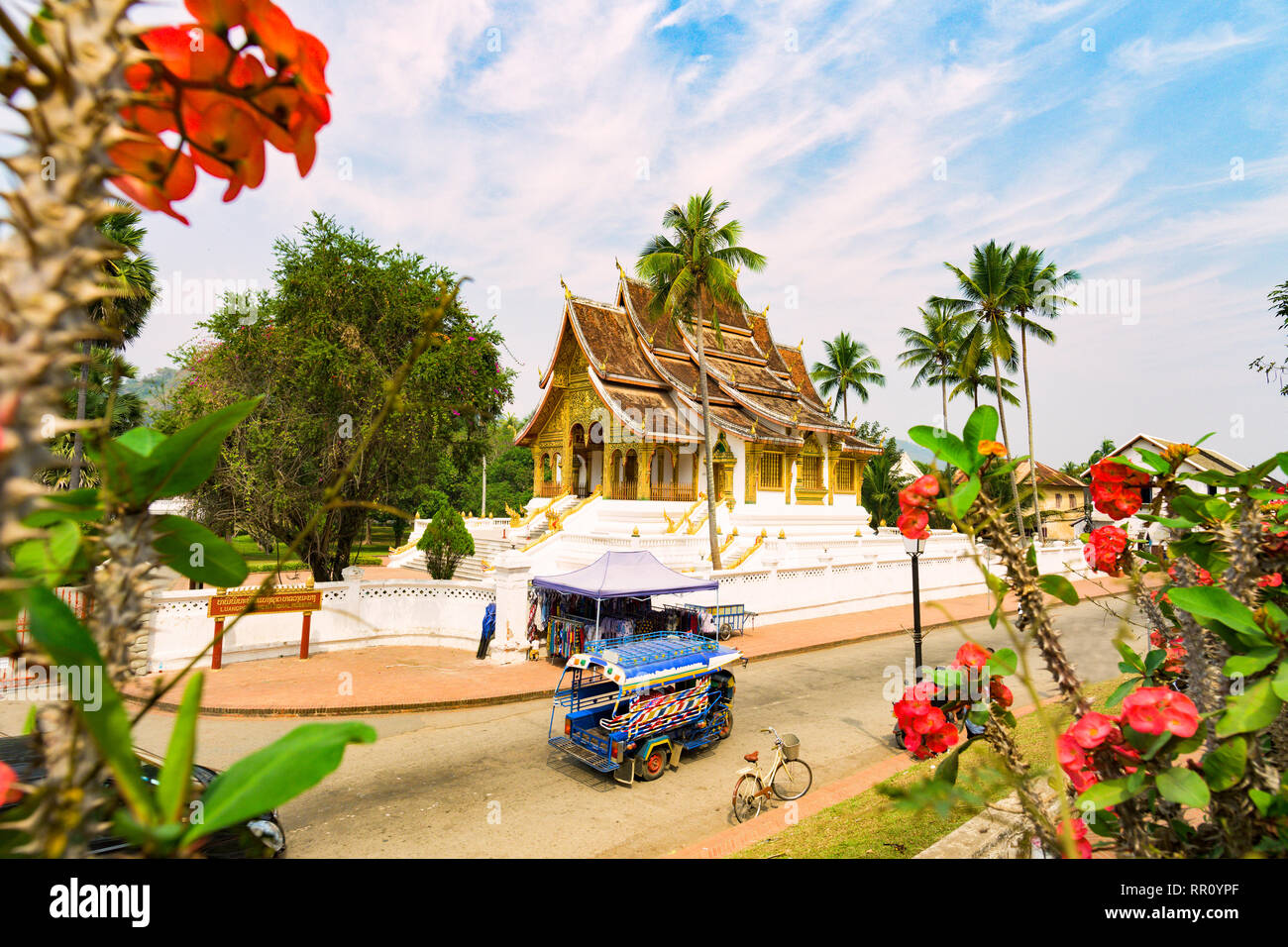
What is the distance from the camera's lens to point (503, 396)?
1723 centimetres

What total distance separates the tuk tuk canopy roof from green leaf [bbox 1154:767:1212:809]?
9.38 metres

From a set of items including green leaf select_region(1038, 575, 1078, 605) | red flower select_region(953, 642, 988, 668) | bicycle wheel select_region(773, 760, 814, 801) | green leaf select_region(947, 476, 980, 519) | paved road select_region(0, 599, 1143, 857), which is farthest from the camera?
bicycle wheel select_region(773, 760, 814, 801)

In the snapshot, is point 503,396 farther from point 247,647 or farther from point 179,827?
point 179,827

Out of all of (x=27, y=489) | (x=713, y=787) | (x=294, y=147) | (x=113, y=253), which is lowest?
(x=713, y=787)

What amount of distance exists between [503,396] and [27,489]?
1724cm

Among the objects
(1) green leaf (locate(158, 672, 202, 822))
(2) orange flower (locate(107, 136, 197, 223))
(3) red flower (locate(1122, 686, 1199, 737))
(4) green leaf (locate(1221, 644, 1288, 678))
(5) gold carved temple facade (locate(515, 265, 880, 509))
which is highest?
(5) gold carved temple facade (locate(515, 265, 880, 509))

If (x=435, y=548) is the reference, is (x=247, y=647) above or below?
below

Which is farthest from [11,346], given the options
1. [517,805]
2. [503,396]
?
[503,396]

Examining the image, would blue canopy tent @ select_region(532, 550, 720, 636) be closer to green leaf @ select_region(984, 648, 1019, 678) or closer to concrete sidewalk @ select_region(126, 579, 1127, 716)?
concrete sidewalk @ select_region(126, 579, 1127, 716)

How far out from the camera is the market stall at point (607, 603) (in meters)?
11.1

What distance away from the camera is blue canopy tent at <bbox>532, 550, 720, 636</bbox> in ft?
35.2

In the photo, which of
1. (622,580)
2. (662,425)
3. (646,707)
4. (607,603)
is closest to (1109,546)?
(646,707)

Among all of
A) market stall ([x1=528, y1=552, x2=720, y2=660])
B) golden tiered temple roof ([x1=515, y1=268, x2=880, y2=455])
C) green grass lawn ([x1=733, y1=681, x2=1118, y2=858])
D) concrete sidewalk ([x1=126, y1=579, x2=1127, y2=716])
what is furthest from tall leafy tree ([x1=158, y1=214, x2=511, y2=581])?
green grass lawn ([x1=733, y1=681, x2=1118, y2=858])

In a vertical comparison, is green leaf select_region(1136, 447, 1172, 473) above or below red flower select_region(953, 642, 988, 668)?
above
